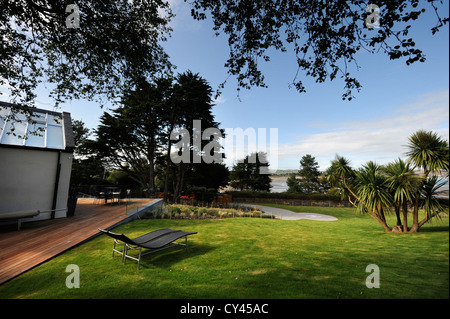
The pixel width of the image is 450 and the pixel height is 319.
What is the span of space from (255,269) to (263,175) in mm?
36139

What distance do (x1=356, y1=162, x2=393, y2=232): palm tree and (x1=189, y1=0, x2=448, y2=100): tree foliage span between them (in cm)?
440

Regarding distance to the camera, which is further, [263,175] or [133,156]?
[263,175]

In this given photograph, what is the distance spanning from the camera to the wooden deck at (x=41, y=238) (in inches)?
179

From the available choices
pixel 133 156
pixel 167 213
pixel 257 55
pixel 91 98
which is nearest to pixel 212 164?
pixel 133 156

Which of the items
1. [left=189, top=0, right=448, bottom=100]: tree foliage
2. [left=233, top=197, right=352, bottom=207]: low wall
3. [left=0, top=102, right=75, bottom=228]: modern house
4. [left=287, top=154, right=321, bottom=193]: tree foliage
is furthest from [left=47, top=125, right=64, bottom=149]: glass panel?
[left=287, top=154, right=321, bottom=193]: tree foliage

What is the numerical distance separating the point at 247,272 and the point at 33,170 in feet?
36.0

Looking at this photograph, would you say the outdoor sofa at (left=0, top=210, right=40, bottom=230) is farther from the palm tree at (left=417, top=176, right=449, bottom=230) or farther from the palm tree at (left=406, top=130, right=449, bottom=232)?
the palm tree at (left=417, top=176, right=449, bottom=230)

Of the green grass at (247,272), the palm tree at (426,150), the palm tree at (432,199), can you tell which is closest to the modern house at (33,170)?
the green grass at (247,272)

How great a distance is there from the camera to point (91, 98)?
743 cm

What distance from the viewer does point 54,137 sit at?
9.93 meters

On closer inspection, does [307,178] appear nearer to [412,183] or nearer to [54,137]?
[412,183]

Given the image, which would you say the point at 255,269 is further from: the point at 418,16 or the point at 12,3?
the point at 12,3

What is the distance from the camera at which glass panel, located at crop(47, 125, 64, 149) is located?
948cm

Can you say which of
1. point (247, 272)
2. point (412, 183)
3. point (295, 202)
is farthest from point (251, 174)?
point (247, 272)
